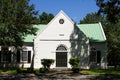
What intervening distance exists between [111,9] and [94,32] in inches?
387

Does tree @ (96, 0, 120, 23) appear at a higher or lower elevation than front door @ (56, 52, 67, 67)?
higher

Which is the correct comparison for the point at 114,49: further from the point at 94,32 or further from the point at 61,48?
the point at 61,48

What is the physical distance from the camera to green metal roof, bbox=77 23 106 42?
45.1 meters

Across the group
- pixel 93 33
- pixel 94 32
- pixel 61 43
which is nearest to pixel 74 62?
pixel 61 43

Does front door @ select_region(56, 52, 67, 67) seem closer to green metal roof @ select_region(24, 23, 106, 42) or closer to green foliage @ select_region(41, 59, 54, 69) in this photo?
green foliage @ select_region(41, 59, 54, 69)

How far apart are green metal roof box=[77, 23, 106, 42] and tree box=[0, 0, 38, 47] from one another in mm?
10903

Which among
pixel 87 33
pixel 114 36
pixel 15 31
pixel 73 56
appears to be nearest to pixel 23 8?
pixel 15 31

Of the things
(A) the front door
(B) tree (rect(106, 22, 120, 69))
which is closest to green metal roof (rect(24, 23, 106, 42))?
(A) the front door

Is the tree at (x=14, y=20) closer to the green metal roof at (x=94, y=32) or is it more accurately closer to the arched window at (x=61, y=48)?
the arched window at (x=61, y=48)

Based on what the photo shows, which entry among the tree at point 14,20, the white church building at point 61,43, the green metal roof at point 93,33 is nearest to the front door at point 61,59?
the white church building at point 61,43

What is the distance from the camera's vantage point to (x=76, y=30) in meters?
43.1

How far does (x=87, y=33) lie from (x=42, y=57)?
815 cm

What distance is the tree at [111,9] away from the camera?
37.0 meters

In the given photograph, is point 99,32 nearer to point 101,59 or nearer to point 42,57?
point 101,59
